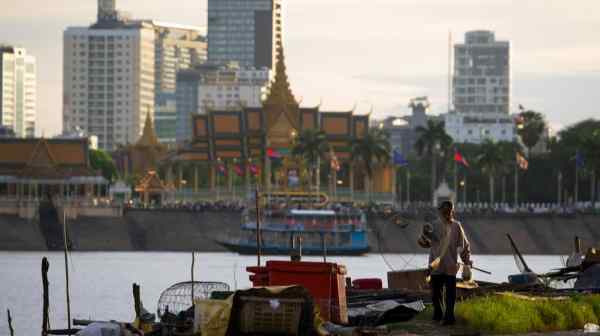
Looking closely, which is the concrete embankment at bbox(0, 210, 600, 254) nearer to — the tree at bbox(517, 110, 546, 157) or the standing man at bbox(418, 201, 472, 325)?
the tree at bbox(517, 110, 546, 157)

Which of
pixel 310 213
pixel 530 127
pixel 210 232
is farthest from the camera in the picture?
pixel 530 127

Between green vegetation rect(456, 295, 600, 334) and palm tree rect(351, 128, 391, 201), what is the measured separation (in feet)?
401

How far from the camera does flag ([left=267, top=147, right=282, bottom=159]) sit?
15900 cm

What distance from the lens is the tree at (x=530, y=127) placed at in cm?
18512

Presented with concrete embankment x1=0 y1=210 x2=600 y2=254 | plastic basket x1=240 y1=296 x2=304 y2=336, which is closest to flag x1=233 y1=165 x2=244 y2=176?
concrete embankment x1=0 y1=210 x2=600 y2=254

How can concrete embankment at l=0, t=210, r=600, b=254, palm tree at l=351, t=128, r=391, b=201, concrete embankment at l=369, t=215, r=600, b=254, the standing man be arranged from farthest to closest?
palm tree at l=351, t=128, r=391, b=201 → concrete embankment at l=369, t=215, r=600, b=254 → concrete embankment at l=0, t=210, r=600, b=254 → the standing man

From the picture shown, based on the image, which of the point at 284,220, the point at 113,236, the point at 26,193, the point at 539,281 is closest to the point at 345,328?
the point at 539,281

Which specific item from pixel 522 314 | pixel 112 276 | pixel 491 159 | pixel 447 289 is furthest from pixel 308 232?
pixel 447 289

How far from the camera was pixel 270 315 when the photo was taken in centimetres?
2962

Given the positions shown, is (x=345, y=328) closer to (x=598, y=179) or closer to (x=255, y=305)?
(x=255, y=305)

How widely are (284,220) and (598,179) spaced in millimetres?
41567

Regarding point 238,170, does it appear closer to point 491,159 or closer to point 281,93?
point 281,93

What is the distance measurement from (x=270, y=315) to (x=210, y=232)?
109923mm

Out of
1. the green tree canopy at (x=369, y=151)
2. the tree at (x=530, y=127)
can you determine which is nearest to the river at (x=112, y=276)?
the green tree canopy at (x=369, y=151)
